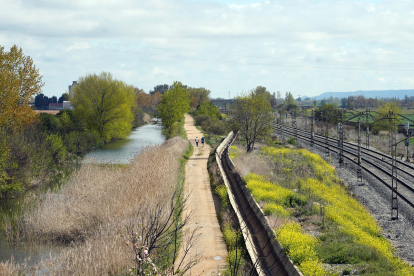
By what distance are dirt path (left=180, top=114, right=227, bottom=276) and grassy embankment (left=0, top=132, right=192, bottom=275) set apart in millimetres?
1374

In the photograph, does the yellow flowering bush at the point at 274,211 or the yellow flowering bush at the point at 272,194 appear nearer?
the yellow flowering bush at the point at 274,211

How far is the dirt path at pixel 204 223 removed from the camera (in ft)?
49.7

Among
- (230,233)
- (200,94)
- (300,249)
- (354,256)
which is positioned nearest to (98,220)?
(230,233)

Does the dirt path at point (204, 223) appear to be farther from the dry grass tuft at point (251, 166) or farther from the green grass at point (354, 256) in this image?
the green grass at point (354, 256)

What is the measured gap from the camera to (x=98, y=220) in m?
18.8

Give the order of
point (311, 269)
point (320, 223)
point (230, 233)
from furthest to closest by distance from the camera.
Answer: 1. point (320, 223)
2. point (230, 233)
3. point (311, 269)

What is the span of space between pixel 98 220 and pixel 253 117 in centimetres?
2992

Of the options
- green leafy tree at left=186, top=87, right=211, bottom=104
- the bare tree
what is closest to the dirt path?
the bare tree

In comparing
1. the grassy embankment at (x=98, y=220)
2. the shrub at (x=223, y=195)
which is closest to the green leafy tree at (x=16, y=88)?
the grassy embankment at (x=98, y=220)

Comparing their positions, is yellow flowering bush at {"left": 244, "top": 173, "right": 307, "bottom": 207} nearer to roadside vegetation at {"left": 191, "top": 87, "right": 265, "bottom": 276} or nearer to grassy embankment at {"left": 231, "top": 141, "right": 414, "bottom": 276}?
grassy embankment at {"left": 231, "top": 141, "right": 414, "bottom": 276}

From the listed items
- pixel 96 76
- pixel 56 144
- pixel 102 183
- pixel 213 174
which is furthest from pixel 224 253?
pixel 96 76

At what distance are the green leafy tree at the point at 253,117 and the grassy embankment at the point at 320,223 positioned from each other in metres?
10.3

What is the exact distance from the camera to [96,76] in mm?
62531

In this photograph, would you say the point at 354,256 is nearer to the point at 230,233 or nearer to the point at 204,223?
the point at 230,233
